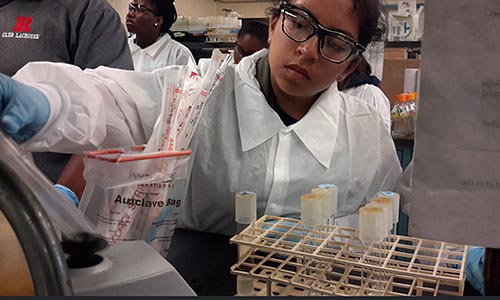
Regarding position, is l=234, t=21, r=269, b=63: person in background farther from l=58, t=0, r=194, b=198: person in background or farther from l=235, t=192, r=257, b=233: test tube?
l=235, t=192, r=257, b=233: test tube

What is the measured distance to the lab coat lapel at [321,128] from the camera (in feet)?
4.63

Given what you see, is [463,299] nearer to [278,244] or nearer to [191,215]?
[278,244]

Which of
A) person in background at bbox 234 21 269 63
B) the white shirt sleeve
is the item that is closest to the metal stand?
the white shirt sleeve

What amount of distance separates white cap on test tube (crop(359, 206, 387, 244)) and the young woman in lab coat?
22.1 inches

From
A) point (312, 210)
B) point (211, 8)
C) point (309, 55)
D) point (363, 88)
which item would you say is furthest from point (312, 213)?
point (211, 8)

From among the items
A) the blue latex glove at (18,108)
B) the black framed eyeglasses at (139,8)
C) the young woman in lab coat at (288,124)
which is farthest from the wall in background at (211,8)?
the blue latex glove at (18,108)

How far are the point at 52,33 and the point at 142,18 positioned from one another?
7.63 ft

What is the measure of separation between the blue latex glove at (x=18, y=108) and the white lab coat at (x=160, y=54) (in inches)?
131

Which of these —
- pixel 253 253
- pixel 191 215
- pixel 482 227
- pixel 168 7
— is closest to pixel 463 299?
pixel 482 227

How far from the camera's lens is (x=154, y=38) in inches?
159

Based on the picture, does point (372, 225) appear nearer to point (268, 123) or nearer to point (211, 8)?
point (268, 123)

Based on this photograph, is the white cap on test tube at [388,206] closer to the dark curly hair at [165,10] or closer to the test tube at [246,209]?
the test tube at [246,209]

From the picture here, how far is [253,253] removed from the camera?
84 cm

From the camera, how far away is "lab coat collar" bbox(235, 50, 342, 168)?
1.40 m
